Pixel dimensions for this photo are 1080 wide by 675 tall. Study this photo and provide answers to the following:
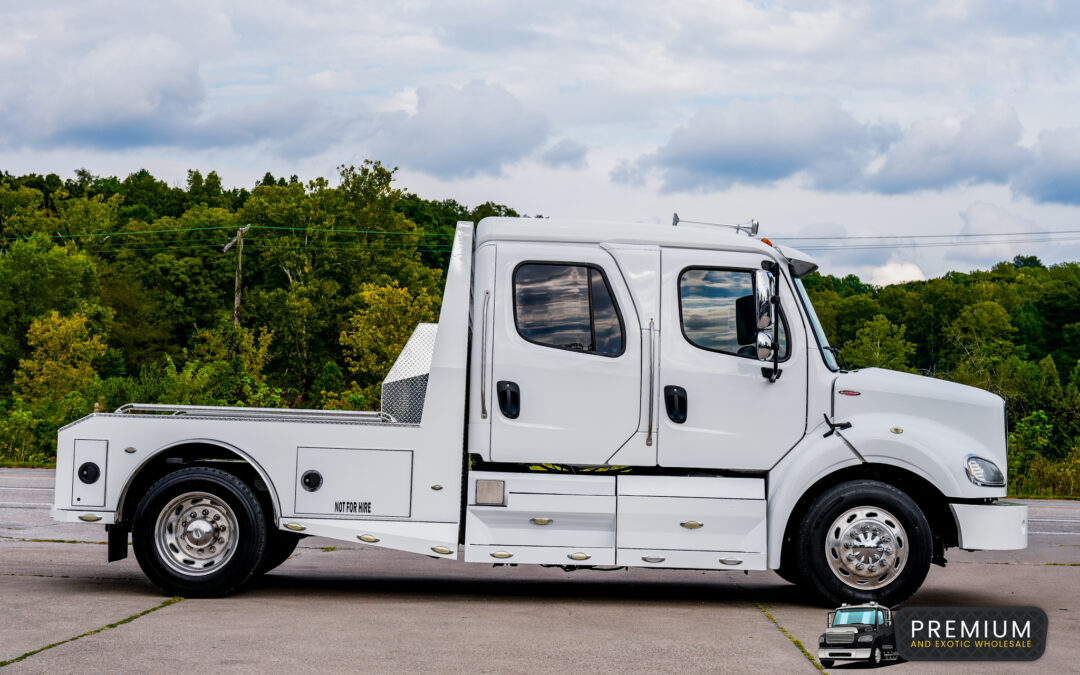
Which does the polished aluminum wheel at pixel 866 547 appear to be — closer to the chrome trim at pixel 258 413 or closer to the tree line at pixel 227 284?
the chrome trim at pixel 258 413

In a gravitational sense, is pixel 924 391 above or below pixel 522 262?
below

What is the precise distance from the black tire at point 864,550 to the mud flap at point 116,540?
202 inches

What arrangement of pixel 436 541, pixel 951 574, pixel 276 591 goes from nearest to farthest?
1. pixel 436 541
2. pixel 276 591
3. pixel 951 574

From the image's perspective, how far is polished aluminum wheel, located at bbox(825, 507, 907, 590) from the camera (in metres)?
8.90

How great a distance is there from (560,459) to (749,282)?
1.94 m

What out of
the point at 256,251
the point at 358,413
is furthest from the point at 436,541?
the point at 256,251

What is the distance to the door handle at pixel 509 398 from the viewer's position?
899 cm

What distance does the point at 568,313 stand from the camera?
9109 millimetres

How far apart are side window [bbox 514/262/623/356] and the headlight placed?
2709mm

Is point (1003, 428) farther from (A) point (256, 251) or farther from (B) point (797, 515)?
(A) point (256, 251)

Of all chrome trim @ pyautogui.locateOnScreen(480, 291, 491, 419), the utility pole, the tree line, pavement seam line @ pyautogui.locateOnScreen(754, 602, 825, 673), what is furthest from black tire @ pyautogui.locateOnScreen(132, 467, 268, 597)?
the utility pole

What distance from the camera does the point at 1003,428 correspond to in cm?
922

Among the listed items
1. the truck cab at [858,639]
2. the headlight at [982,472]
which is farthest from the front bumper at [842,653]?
the headlight at [982,472]

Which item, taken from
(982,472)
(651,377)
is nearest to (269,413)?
(651,377)
